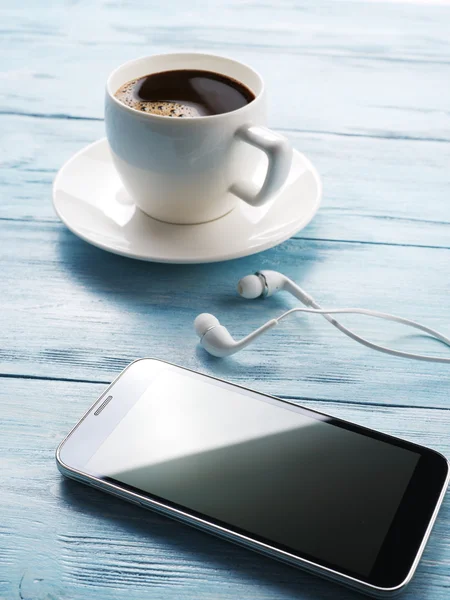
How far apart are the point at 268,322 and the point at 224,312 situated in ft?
0.17

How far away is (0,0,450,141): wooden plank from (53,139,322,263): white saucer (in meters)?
0.17

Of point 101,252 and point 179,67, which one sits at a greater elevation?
point 179,67

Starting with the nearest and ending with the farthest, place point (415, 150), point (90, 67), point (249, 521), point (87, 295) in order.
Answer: point (249, 521)
point (87, 295)
point (415, 150)
point (90, 67)

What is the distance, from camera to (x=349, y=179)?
0.78 meters

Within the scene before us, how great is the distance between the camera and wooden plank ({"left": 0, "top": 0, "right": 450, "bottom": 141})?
898mm

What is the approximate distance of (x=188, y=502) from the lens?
0.44 m

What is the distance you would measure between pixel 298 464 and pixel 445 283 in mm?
260

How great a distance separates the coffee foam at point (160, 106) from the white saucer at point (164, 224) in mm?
100

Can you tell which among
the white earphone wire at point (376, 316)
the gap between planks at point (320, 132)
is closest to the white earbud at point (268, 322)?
the white earphone wire at point (376, 316)

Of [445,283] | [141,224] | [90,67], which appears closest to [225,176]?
[141,224]

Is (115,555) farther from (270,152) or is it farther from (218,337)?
(270,152)

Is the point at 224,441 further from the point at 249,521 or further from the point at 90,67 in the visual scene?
the point at 90,67

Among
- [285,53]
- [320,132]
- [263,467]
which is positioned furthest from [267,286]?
[285,53]

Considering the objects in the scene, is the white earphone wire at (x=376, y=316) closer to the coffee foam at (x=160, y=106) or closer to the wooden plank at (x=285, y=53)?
the coffee foam at (x=160, y=106)
